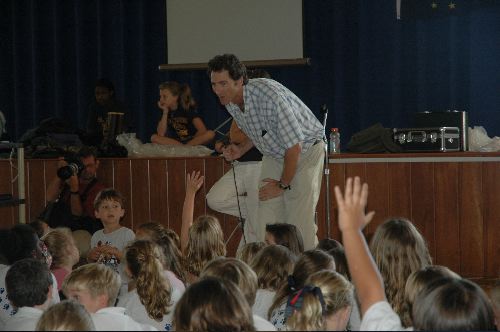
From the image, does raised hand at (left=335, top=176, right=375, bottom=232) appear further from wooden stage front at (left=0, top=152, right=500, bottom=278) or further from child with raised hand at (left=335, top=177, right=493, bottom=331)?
wooden stage front at (left=0, top=152, right=500, bottom=278)

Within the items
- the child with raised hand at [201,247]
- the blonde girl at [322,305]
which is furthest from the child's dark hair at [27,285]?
the child with raised hand at [201,247]

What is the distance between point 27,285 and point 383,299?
1.36 m

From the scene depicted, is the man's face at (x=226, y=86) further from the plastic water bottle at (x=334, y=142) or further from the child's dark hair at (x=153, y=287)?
the plastic water bottle at (x=334, y=142)

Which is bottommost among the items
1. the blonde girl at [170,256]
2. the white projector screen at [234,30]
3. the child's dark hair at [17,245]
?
the blonde girl at [170,256]

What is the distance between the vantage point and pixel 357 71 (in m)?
7.98

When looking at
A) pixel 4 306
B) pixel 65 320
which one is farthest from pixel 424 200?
pixel 65 320

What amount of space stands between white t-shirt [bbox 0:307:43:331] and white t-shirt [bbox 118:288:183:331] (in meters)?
0.50

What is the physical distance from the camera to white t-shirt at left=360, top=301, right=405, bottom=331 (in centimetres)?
204

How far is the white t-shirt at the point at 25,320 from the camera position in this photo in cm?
267

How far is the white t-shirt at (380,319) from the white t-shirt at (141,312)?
1.27 metres

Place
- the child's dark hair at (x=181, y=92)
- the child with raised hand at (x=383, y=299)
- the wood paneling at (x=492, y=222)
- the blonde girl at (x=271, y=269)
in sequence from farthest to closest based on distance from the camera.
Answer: the child's dark hair at (x=181, y=92), the wood paneling at (x=492, y=222), the blonde girl at (x=271, y=269), the child with raised hand at (x=383, y=299)

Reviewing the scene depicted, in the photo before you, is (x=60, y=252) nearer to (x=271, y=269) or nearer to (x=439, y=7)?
(x=271, y=269)

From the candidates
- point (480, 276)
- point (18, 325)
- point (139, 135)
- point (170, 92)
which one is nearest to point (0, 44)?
point (139, 135)

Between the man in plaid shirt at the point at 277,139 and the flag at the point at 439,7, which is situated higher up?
the flag at the point at 439,7
